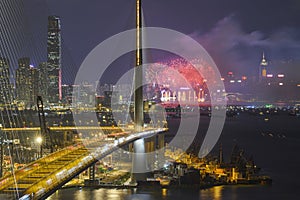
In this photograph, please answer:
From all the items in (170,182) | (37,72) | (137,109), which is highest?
(37,72)

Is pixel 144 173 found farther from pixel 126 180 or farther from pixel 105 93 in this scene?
pixel 105 93

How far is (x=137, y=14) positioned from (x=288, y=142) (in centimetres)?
1167

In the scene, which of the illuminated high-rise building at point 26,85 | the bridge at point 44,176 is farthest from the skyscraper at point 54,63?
the bridge at point 44,176

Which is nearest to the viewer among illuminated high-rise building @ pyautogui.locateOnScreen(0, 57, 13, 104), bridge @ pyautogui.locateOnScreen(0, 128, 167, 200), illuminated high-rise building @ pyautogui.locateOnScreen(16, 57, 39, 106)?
bridge @ pyautogui.locateOnScreen(0, 128, 167, 200)

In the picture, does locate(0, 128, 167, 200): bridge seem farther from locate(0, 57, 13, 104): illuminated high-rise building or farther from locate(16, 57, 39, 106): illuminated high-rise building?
locate(16, 57, 39, 106): illuminated high-rise building

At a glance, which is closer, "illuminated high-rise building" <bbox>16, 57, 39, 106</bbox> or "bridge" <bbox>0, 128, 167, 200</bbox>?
"bridge" <bbox>0, 128, 167, 200</bbox>

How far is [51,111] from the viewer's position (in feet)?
59.4

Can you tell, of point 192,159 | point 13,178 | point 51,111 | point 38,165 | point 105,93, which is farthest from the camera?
point 105,93

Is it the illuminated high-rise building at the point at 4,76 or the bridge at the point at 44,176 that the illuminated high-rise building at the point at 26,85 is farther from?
the bridge at the point at 44,176

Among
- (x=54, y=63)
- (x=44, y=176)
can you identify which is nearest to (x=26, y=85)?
(x=54, y=63)

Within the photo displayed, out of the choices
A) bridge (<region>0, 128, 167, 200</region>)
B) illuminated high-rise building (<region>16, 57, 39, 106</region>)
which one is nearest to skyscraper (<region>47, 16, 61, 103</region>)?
illuminated high-rise building (<region>16, 57, 39, 106</region>)

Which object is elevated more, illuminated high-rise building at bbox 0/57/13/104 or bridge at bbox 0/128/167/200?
illuminated high-rise building at bbox 0/57/13/104

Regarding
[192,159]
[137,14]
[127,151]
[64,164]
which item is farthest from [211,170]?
[64,164]

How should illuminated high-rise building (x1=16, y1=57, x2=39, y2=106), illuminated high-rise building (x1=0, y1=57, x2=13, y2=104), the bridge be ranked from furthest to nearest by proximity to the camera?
1. illuminated high-rise building (x1=16, y1=57, x2=39, y2=106)
2. illuminated high-rise building (x1=0, y1=57, x2=13, y2=104)
3. the bridge
